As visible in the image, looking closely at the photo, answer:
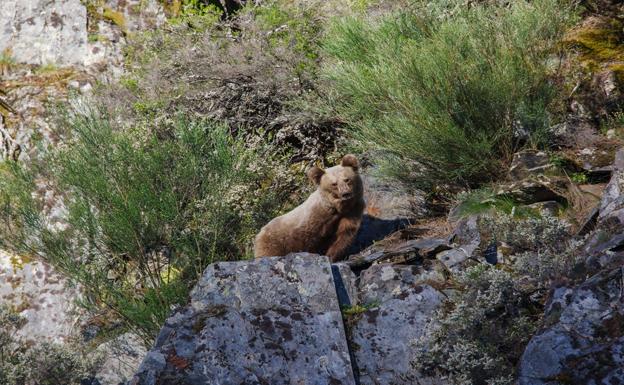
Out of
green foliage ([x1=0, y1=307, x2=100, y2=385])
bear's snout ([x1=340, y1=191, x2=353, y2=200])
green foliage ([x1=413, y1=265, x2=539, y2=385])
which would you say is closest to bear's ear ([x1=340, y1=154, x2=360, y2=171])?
bear's snout ([x1=340, y1=191, x2=353, y2=200])

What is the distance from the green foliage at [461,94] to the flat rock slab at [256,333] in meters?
3.13

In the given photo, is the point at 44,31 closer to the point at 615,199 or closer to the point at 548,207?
the point at 548,207

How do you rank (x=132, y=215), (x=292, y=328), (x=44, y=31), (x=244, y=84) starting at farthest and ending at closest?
(x=44, y=31) → (x=244, y=84) → (x=132, y=215) → (x=292, y=328)

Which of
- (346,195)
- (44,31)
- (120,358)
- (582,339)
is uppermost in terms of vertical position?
(44,31)

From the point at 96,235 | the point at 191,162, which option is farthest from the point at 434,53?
the point at 96,235

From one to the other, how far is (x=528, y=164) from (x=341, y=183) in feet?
6.53

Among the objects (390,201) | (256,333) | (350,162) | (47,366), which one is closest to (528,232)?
(256,333)

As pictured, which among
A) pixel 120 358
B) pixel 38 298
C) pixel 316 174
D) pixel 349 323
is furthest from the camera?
pixel 38 298

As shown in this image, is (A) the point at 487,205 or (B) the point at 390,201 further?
(B) the point at 390,201

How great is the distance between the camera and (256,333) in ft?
17.5

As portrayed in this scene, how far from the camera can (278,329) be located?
538cm

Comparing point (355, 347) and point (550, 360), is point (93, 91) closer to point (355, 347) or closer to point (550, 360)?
point (355, 347)

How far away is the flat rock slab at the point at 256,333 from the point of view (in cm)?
510

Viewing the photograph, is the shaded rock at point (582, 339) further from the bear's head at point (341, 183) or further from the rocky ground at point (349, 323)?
the bear's head at point (341, 183)
